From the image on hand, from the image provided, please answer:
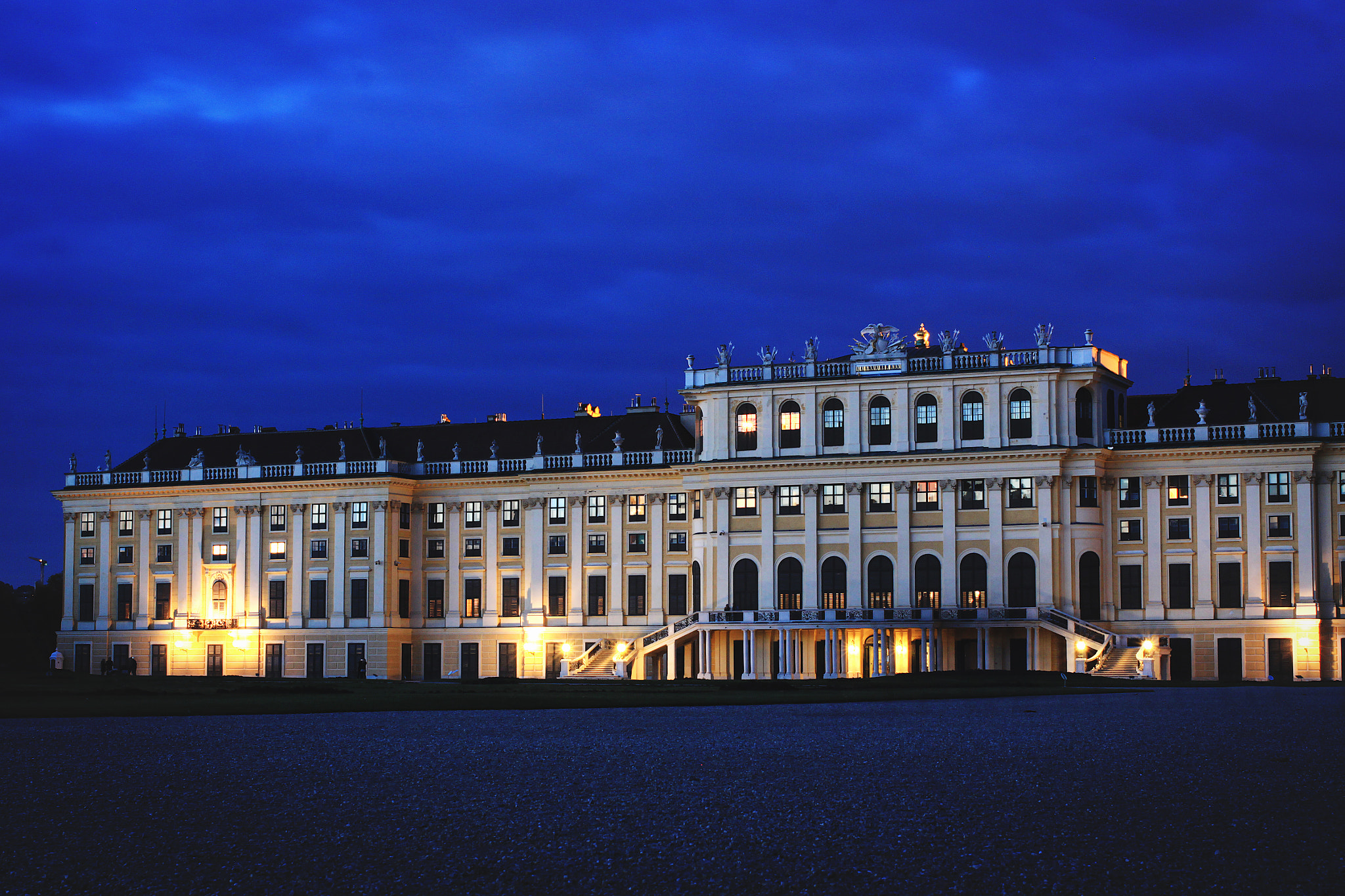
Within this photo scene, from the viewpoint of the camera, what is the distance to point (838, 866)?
14117mm

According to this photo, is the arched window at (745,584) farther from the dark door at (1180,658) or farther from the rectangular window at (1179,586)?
the dark door at (1180,658)

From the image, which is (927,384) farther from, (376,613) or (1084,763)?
(1084,763)

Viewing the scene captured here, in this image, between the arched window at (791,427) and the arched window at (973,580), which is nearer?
the arched window at (973,580)

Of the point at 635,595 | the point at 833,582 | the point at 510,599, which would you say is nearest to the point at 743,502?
the point at 833,582

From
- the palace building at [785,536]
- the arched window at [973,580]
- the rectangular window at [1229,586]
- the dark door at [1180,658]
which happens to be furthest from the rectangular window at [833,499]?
the rectangular window at [1229,586]

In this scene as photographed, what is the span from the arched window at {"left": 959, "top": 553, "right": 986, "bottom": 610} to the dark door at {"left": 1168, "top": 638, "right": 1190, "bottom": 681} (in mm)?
8628

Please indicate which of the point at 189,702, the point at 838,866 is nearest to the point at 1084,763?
the point at 838,866

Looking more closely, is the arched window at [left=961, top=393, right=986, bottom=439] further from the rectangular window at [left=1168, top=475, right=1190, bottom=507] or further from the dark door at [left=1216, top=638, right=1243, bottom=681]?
the dark door at [left=1216, top=638, right=1243, bottom=681]

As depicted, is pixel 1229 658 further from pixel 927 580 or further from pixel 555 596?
pixel 555 596

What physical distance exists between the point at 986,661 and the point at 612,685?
2223 cm

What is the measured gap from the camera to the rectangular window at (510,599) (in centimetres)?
8644

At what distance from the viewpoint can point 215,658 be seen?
89812mm

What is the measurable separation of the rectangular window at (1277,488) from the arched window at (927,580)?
1509 centimetres

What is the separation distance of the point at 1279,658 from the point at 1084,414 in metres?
13.8
